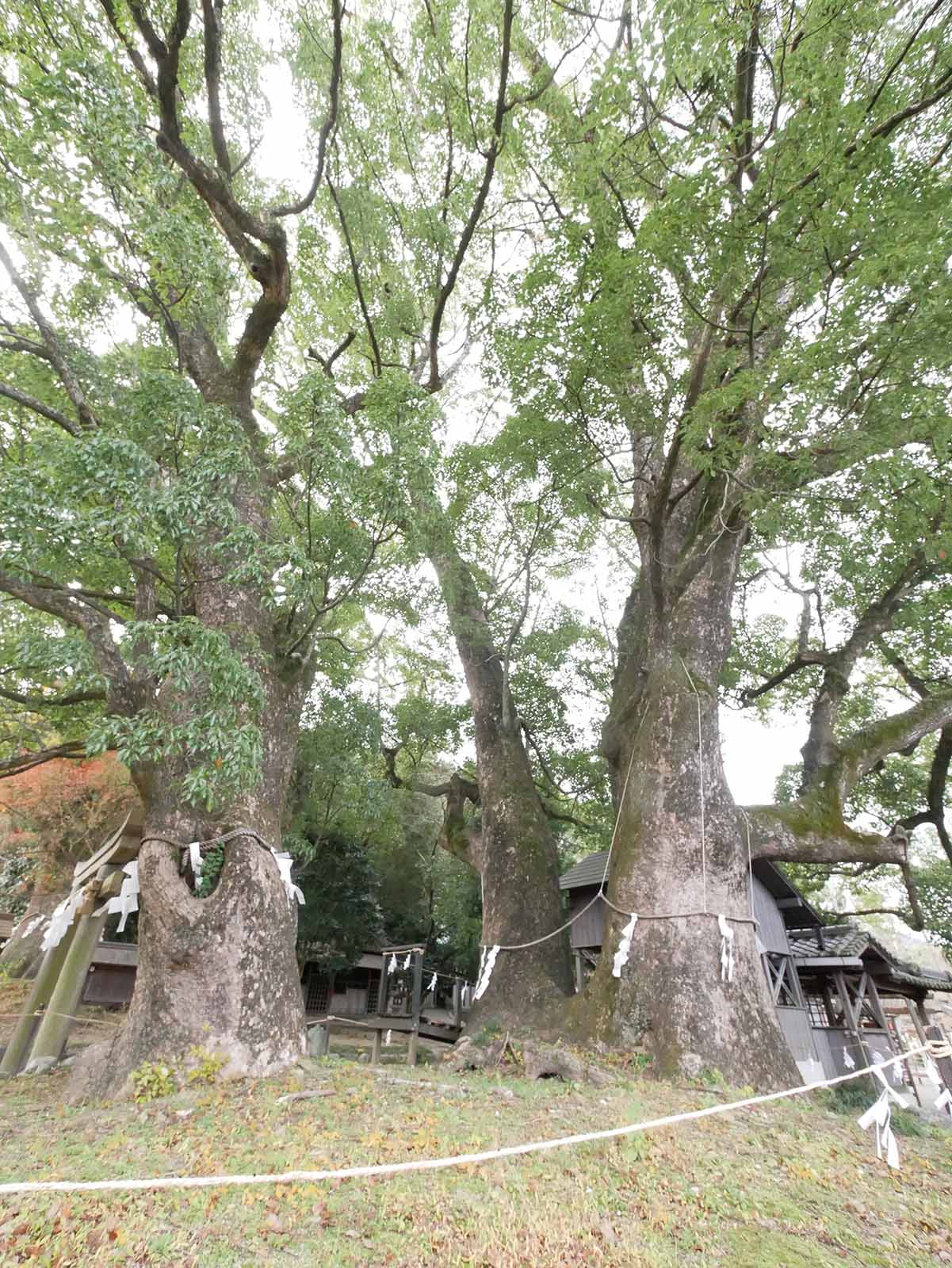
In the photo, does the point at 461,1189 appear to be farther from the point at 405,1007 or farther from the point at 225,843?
the point at 405,1007

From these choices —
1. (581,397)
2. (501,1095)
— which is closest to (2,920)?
(501,1095)

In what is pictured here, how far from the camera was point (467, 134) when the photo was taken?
7.48 meters

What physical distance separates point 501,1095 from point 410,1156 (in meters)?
2.04

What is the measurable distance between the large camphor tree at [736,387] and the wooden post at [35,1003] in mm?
6457

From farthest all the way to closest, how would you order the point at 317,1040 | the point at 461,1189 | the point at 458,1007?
the point at 458,1007 < the point at 317,1040 < the point at 461,1189

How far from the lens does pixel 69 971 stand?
7.15 meters

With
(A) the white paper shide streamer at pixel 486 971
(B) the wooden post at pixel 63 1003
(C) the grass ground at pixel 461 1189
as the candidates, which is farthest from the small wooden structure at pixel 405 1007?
(B) the wooden post at pixel 63 1003

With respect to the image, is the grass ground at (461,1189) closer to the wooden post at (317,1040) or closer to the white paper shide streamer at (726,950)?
the white paper shide streamer at (726,950)

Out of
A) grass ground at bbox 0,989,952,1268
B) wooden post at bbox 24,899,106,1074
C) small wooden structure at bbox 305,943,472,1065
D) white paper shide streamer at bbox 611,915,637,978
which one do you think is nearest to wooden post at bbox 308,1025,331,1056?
small wooden structure at bbox 305,943,472,1065

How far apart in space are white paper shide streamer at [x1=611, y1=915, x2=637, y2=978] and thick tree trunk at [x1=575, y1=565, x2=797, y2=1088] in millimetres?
51

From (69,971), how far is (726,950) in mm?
7370

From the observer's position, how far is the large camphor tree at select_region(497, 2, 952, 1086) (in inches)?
195

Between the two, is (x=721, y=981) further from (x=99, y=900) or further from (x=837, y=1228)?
(x=99, y=900)

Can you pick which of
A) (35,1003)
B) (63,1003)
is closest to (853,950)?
(63,1003)
